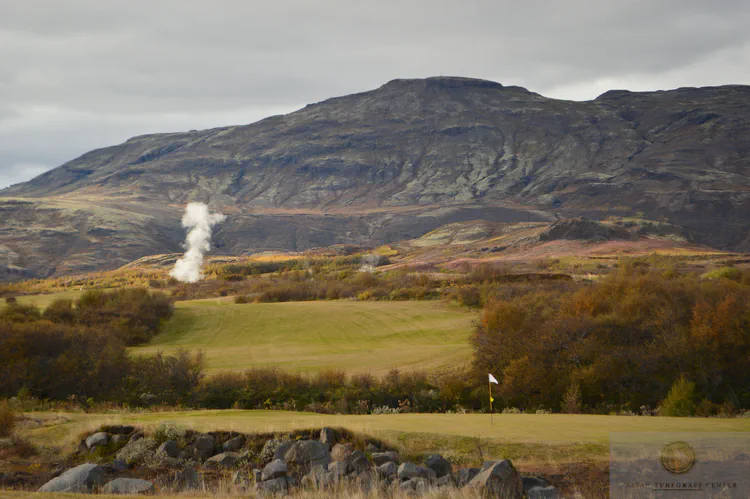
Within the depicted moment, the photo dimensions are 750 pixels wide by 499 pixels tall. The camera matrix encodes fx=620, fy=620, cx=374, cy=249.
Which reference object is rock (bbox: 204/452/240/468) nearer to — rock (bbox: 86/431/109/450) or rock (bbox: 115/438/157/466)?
rock (bbox: 115/438/157/466)

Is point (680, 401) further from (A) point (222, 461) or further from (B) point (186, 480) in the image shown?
(B) point (186, 480)

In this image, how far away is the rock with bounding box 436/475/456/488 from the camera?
11046 millimetres

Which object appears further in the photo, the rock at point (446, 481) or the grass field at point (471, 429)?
the grass field at point (471, 429)

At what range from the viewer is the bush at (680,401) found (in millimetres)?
21047

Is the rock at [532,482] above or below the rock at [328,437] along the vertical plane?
above

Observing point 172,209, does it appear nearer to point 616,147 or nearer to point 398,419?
point 616,147

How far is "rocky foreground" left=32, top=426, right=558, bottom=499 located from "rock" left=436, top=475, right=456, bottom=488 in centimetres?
2

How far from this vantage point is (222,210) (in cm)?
17412

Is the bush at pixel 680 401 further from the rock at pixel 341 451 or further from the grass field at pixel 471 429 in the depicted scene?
the rock at pixel 341 451

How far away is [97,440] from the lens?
15.3 m

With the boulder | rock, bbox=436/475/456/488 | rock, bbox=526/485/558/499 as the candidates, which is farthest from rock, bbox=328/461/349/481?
rock, bbox=526/485/558/499

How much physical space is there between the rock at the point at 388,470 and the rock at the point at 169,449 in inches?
210

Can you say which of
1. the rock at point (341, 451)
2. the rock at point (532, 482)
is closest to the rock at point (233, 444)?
the rock at point (341, 451)

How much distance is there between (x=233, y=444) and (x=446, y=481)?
5.92m
